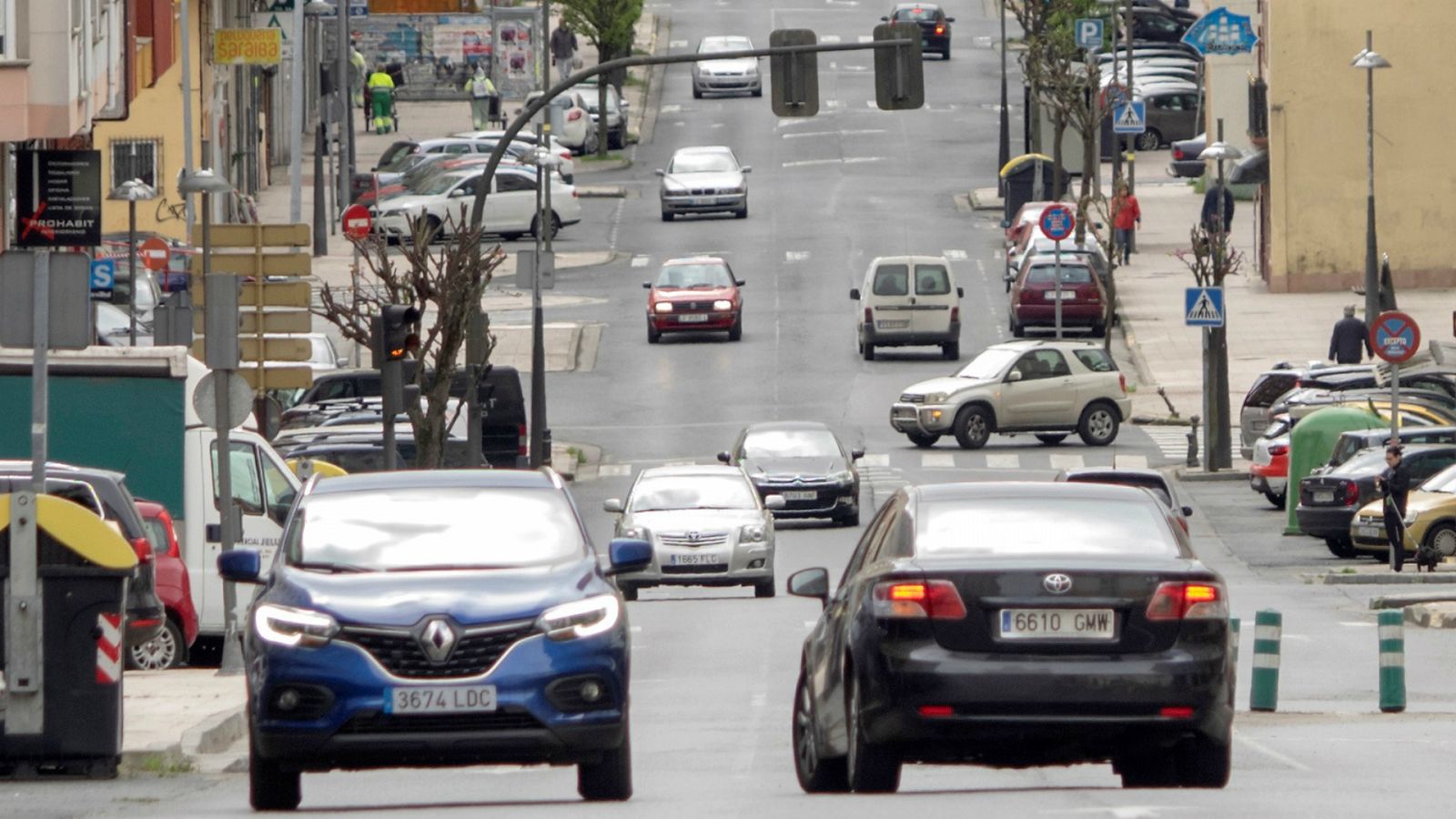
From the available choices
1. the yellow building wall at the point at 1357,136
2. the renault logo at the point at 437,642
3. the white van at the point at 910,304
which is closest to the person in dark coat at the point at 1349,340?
the white van at the point at 910,304

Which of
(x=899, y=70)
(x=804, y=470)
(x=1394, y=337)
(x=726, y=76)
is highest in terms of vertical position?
(x=726, y=76)

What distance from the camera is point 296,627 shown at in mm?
11742

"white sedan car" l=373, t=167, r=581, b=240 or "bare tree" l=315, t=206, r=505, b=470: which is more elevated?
"white sedan car" l=373, t=167, r=581, b=240

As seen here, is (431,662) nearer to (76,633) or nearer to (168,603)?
(76,633)

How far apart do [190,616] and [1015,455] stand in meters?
22.4

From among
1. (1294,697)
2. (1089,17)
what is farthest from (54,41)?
(1089,17)

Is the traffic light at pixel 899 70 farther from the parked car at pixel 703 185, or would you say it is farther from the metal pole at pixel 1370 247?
the parked car at pixel 703 185

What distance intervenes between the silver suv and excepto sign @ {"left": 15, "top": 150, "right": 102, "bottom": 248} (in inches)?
498

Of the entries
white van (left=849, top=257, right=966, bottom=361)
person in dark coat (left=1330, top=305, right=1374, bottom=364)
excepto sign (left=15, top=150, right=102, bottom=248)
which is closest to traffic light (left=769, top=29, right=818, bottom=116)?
excepto sign (left=15, top=150, right=102, bottom=248)

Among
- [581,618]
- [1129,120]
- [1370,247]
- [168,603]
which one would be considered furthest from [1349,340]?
[581,618]

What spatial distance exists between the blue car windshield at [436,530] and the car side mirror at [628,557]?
0.63 ft

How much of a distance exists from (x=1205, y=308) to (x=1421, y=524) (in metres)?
8.86

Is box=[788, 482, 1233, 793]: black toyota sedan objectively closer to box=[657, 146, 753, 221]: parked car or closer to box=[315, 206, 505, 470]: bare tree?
box=[315, 206, 505, 470]: bare tree

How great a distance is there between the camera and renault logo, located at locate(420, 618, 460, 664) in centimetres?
1165
